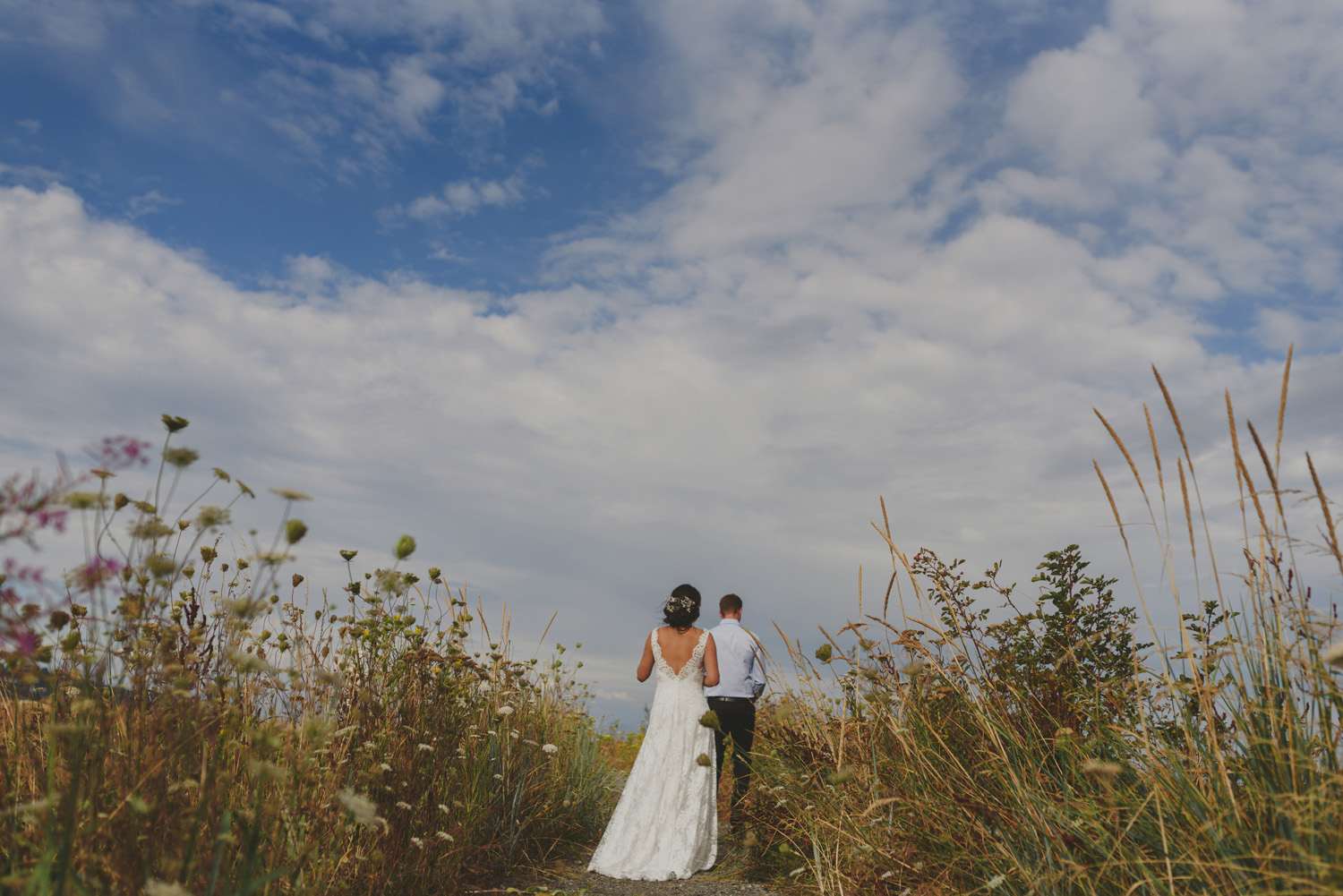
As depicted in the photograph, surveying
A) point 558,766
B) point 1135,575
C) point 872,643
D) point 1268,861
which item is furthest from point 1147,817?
point 558,766

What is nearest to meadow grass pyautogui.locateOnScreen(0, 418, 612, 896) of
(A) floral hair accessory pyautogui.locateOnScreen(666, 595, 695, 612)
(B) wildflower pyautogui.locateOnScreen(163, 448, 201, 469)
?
(B) wildflower pyautogui.locateOnScreen(163, 448, 201, 469)

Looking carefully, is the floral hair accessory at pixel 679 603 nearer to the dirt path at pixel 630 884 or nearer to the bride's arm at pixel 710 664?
the bride's arm at pixel 710 664

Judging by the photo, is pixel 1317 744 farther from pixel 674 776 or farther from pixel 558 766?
pixel 558 766

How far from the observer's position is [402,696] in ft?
13.7

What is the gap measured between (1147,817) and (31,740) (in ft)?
14.3

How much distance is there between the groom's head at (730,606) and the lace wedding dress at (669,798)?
3.59ft

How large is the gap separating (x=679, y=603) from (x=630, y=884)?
7.19 ft

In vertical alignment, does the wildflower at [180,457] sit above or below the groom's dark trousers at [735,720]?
above

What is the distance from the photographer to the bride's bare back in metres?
6.57

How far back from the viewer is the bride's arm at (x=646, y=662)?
683cm

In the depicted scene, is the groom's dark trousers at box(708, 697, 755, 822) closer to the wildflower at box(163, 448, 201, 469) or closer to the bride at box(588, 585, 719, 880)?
the bride at box(588, 585, 719, 880)

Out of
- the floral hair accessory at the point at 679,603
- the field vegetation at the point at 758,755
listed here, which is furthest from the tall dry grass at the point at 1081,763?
the floral hair accessory at the point at 679,603

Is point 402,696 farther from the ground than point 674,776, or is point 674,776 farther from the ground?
point 402,696

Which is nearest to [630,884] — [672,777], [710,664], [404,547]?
[672,777]
